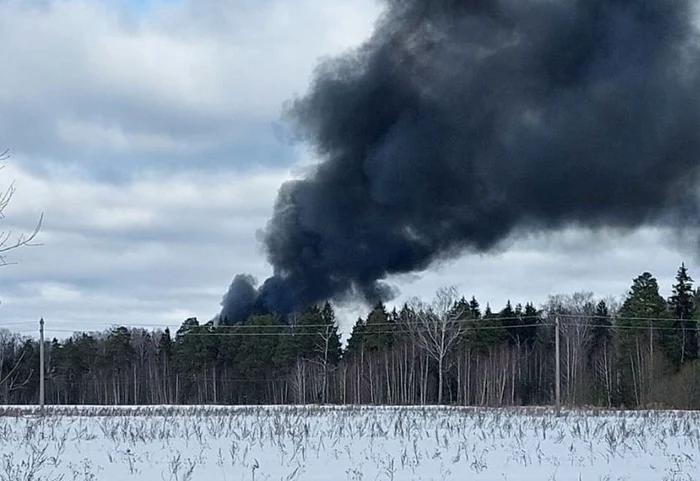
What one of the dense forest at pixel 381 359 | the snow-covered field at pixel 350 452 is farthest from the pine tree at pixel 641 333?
the snow-covered field at pixel 350 452

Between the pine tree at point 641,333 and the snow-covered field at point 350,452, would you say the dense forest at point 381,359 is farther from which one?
the snow-covered field at point 350,452

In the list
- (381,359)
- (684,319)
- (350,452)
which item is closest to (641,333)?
(684,319)

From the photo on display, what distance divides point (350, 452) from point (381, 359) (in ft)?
172

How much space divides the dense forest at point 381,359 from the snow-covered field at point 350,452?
38948 mm

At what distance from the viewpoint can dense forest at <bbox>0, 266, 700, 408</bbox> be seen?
62719 mm

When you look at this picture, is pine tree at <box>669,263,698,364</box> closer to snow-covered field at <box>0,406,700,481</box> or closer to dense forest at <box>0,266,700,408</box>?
dense forest at <box>0,266,700,408</box>

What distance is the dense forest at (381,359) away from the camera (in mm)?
62719

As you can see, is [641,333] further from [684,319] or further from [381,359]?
[381,359]

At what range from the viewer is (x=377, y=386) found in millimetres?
66312

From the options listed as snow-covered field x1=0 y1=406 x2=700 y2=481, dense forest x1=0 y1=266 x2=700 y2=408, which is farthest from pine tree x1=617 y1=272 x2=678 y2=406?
snow-covered field x1=0 y1=406 x2=700 y2=481

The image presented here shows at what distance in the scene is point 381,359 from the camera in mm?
68125

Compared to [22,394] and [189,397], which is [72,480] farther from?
[22,394]

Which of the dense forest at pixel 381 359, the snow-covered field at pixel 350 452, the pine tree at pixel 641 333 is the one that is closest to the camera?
the snow-covered field at pixel 350 452

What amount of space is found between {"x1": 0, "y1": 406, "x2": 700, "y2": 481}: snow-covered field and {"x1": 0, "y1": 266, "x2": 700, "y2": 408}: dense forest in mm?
38948
